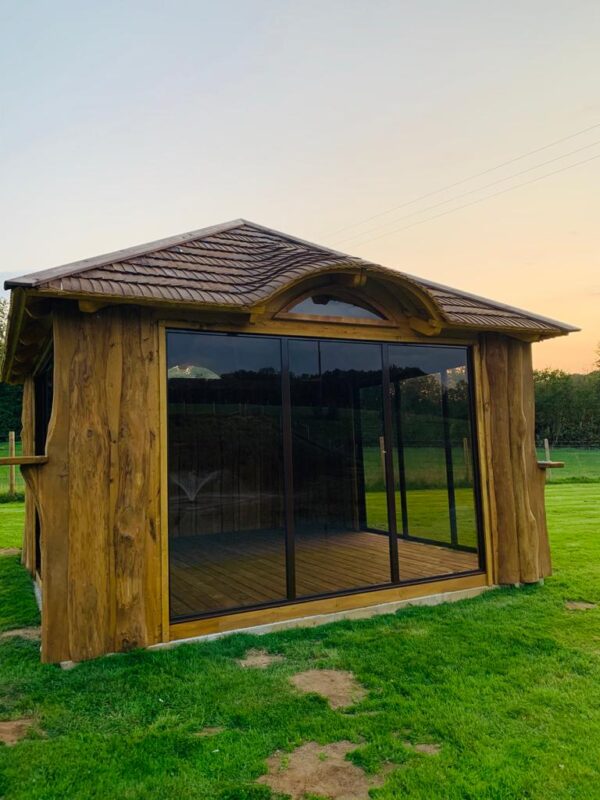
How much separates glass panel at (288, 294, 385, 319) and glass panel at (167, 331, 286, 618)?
38 centimetres

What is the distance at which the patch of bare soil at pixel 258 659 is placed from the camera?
3.37 meters

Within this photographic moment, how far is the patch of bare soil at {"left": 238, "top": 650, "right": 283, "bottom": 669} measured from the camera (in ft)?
11.0

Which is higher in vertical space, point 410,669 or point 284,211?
point 284,211

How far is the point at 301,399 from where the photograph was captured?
4551 mm

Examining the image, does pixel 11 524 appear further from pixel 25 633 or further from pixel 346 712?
pixel 346 712

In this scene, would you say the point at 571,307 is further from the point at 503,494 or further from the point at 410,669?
the point at 410,669

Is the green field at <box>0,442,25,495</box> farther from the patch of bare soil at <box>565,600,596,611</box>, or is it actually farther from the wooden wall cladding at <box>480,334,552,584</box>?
the patch of bare soil at <box>565,600,596,611</box>

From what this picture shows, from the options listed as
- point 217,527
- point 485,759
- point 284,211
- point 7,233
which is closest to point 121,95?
point 284,211

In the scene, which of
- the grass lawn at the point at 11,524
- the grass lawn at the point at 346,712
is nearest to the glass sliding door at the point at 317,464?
the grass lawn at the point at 346,712

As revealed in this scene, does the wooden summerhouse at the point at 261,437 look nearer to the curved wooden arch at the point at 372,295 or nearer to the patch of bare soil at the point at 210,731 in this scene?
the curved wooden arch at the point at 372,295

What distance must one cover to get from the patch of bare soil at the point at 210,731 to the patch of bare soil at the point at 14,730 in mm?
827

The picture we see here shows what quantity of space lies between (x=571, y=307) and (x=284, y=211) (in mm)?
10272

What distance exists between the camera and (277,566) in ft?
15.7

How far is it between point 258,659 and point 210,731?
0.92 metres
